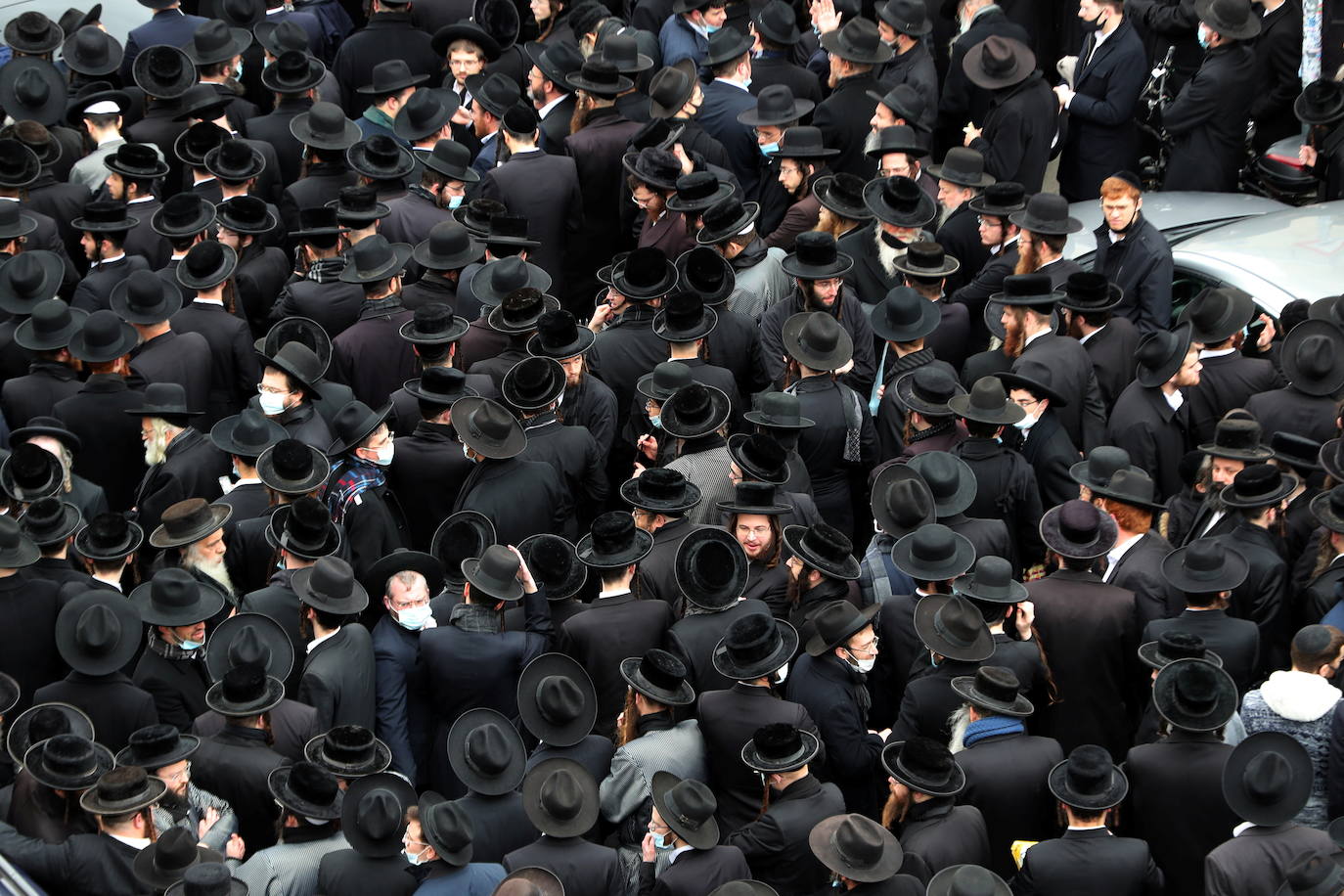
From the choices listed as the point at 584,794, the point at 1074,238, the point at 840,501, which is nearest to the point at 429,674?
the point at 584,794

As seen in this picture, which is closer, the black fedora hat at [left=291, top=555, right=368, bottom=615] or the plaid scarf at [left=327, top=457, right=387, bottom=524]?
the black fedora hat at [left=291, top=555, right=368, bottom=615]

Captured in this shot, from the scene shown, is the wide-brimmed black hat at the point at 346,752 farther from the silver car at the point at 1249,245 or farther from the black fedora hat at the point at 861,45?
the black fedora hat at the point at 861,45

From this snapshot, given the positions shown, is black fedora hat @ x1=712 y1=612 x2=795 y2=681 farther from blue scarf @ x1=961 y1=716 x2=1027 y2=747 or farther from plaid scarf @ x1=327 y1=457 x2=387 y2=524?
plaid scarf @ x1=327 y1=457 x2=387 y2=524

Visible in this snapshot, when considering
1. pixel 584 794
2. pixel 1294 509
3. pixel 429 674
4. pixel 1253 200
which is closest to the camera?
pixel 584 794

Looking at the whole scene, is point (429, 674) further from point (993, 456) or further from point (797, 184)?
point (797, 184)

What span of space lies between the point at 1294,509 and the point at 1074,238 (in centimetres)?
304

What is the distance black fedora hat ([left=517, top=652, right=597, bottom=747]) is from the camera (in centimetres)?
736

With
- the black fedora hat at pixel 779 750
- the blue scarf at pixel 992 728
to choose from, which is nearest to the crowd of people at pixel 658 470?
the blue scarf at pixel 992 728

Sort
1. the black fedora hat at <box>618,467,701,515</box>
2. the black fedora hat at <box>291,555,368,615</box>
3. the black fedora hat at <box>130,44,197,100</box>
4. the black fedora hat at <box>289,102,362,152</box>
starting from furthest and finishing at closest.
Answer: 1. the black fedora hat at <box>130,44,197,100</box>
2. the black fedora hat at <box>289,102,362,152</box>
3. the black fedora hat at <box>618,467,701,515</box>
4. the black fedora hat at <box>291,555,368,615</box>

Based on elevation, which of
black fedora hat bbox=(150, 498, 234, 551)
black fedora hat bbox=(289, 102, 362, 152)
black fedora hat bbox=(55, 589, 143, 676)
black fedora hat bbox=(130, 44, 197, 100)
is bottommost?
black fedora hat bbox=(130, 44, 197, 100)

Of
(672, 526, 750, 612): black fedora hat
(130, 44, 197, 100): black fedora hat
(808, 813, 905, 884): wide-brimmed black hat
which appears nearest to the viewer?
(808, 813, 905, 884): wide-brimmed black hat

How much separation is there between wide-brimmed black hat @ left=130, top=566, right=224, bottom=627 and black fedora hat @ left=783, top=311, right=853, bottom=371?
11.1ft

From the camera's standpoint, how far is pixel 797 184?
11297 millimetres

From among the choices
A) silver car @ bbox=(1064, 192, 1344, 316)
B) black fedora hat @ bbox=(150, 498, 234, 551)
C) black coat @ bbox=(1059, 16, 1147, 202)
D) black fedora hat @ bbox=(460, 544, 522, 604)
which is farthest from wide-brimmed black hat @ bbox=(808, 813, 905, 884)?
black coat @ bbox=(1059, 16, 1147, 202)
